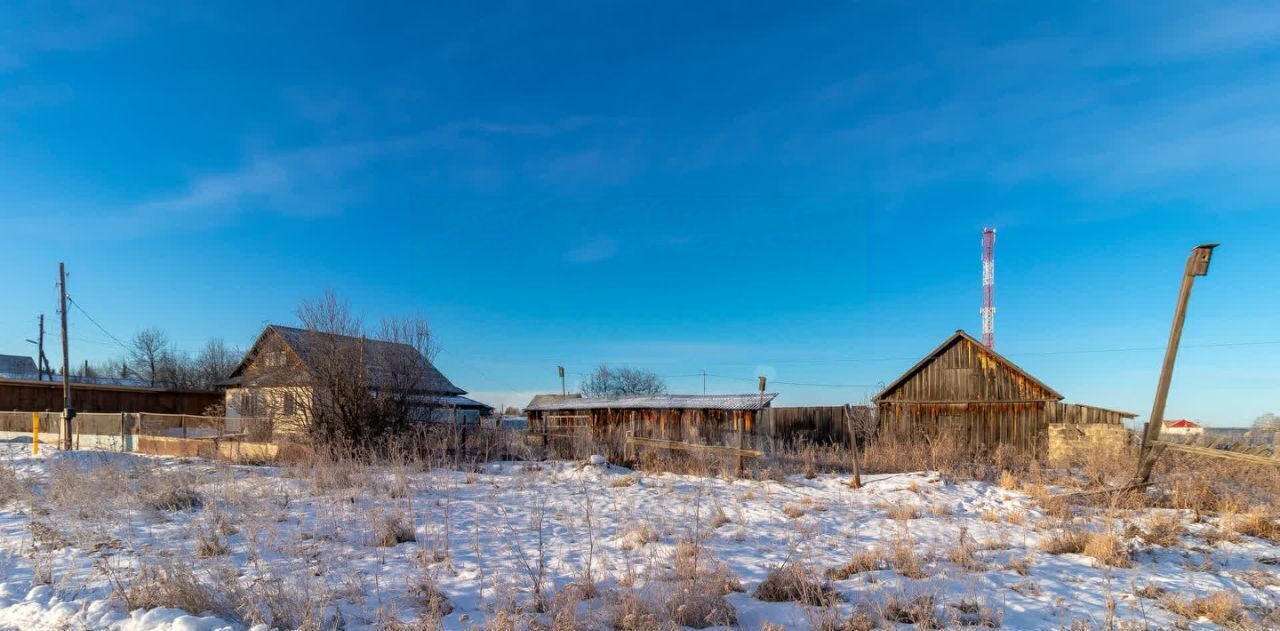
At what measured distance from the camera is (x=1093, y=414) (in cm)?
2245

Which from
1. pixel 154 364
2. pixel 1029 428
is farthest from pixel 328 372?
pixel 154 364

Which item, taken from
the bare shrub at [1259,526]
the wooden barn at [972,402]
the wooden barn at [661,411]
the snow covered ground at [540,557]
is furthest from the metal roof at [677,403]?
the bare shrub at [1259,526]

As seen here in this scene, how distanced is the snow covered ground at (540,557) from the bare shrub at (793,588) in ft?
0.21

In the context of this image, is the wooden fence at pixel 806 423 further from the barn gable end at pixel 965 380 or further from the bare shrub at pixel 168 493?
the bare shrub at pixel 168 493

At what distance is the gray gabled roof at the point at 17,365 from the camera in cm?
5488

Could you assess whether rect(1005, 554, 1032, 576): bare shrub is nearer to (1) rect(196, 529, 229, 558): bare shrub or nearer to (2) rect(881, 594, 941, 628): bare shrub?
(2) rect(881, 594, 941, 628): bare shrub

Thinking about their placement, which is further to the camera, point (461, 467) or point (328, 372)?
point (328, 372)

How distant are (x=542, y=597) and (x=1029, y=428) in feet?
78.7

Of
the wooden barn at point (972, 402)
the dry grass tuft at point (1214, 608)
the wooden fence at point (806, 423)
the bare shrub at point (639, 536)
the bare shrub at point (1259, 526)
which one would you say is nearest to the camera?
the dry grass tuft at point (1214, 608)

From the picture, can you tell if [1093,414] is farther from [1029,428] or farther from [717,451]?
[717,451]

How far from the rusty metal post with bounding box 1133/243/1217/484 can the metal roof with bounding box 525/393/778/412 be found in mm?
19265

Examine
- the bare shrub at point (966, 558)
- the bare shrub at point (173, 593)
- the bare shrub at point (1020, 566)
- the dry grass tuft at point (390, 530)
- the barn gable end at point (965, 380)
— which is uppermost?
the barn gable end at point (965, 380)

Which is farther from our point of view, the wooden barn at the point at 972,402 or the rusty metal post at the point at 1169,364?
the wooden barn at the point at 972,402

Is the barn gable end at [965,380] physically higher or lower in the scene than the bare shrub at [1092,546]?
higher
